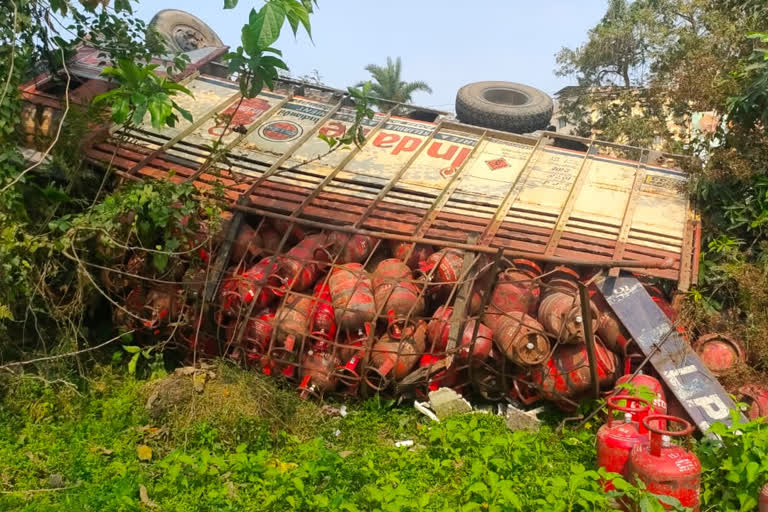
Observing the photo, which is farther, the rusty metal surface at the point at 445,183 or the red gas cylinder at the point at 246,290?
the rusty metal surface at the point at 445,183

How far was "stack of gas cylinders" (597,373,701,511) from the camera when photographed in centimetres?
526

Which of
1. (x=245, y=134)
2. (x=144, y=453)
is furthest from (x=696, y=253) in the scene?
(x=144, y=453)

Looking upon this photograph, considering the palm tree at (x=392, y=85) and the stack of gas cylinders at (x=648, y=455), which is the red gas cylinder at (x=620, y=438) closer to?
the stack of gas cylinders at (x=648, y=455)

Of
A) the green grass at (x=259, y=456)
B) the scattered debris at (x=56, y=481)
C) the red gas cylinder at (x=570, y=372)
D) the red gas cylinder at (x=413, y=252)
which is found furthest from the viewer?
the red gas cylinder at (x=413, y=252)

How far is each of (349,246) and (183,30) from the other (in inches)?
304

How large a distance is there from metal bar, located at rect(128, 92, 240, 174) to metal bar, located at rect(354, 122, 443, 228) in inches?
97.0

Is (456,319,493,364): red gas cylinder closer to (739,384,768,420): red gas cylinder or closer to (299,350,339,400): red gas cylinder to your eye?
(299,350,339,400): red gas cylinder

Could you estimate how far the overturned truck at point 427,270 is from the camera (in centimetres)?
706

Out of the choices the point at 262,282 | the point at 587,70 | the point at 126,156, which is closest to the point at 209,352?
the point at 262,282

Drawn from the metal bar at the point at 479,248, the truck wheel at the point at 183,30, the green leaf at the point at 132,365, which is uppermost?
the truck wheel at the point at 183,30

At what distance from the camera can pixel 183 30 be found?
13.6 m

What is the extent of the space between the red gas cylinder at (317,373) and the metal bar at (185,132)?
3.07 meters

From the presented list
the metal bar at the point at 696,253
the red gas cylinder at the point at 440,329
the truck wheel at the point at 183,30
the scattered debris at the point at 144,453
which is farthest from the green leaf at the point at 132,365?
the truck wheel at the point at 183,30

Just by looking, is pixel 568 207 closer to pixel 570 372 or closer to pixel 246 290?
pixel 570 372
